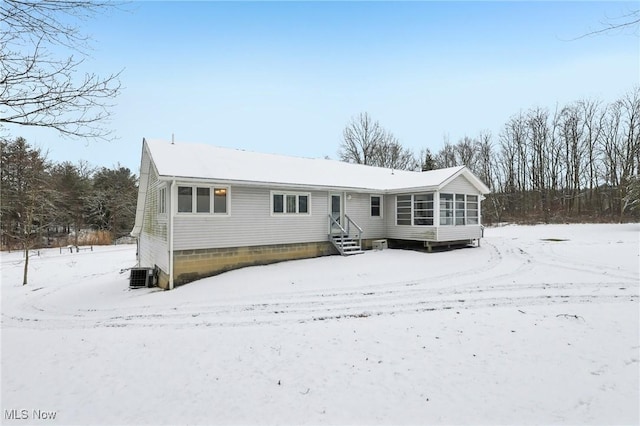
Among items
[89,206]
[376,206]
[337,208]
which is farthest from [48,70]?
[89,206]

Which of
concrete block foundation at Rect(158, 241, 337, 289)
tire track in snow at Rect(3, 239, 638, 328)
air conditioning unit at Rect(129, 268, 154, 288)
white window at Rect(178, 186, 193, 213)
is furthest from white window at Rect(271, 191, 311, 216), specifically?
air conditioning unit at Rect(129, 268, 154, 288)

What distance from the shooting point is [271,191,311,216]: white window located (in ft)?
41.1

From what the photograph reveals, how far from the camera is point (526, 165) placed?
34250mm

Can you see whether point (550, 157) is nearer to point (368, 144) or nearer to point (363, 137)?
point (368, 144)

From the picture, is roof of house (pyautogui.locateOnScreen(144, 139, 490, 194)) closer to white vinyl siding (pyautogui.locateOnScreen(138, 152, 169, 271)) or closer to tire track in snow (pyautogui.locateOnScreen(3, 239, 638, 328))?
white vinyl siding (pyautogui.locateOnScreen(138, 152, 169, 271))

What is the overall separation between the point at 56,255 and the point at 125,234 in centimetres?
965

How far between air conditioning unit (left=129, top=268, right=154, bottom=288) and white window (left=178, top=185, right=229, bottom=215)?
11.1ft

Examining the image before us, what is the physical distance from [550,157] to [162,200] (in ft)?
122

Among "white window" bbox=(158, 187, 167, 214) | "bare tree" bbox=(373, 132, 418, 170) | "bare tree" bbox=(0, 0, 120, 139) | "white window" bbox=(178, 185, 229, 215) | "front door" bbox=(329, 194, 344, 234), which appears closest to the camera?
"bare tree" bbox=(0, 0, 120, 139)

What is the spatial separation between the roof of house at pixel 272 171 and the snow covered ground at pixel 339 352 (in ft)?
13.1

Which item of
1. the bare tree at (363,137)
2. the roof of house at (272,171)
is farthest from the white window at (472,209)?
the bare tree at (363,137)

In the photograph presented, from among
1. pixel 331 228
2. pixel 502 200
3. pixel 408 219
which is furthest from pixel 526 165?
pixel 331 228

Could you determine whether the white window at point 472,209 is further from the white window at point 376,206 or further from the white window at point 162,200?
the white window at point 162,200

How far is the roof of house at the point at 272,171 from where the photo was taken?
36.3 feet
